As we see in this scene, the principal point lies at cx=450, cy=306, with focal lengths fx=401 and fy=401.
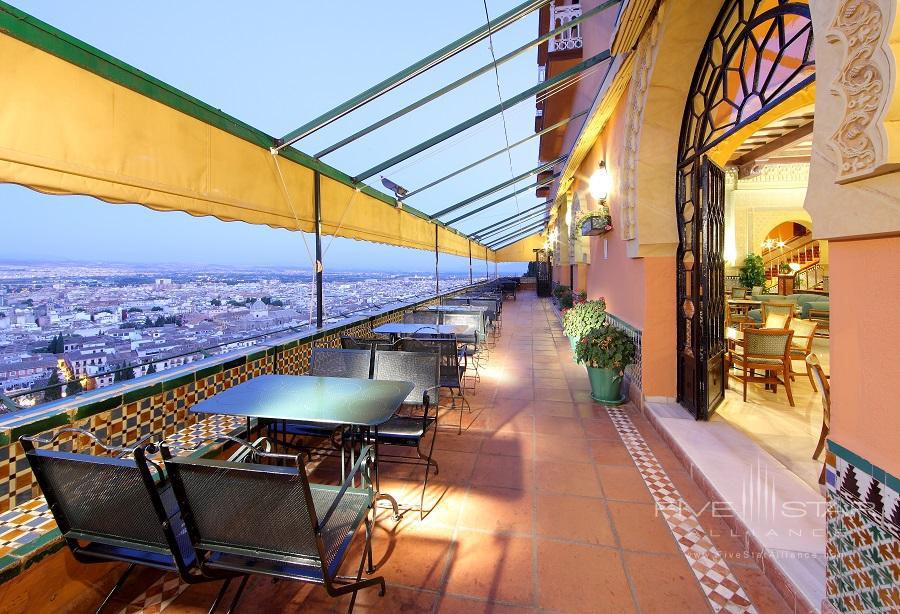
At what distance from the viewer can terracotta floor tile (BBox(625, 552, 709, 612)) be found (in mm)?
1690

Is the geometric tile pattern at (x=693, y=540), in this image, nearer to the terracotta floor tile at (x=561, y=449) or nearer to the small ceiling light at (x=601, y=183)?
the terracotta floor tile at (x=561, y=449)

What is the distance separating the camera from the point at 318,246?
4309 millimetres

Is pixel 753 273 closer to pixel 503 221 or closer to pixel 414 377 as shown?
pixel 503 221

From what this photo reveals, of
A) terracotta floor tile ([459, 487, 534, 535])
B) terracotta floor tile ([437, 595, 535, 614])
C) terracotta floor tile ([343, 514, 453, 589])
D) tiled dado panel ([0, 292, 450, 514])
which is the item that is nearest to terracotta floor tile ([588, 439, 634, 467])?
terracotta floor tile ([459, 487, 534, 535])

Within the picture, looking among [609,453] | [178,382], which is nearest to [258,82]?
[178,382]

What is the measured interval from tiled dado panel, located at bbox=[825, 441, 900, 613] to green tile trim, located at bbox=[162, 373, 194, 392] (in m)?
3.25

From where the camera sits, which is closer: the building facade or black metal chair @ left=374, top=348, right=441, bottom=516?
the building facade

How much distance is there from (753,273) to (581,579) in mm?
10998

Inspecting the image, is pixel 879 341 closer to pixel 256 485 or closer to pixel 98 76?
pixel 256 485

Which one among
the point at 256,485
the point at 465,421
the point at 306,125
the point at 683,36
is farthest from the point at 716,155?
the point at 256,485

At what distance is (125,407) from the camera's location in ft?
7.22

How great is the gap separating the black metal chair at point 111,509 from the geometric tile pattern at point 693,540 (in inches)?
79.4

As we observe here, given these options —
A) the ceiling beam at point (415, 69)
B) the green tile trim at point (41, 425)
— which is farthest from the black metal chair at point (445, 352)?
the green tile trim at point (41, 425)

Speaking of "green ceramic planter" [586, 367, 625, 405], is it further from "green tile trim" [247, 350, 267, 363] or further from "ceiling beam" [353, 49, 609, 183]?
"green tile trim" [247, 350, 267, 363]
